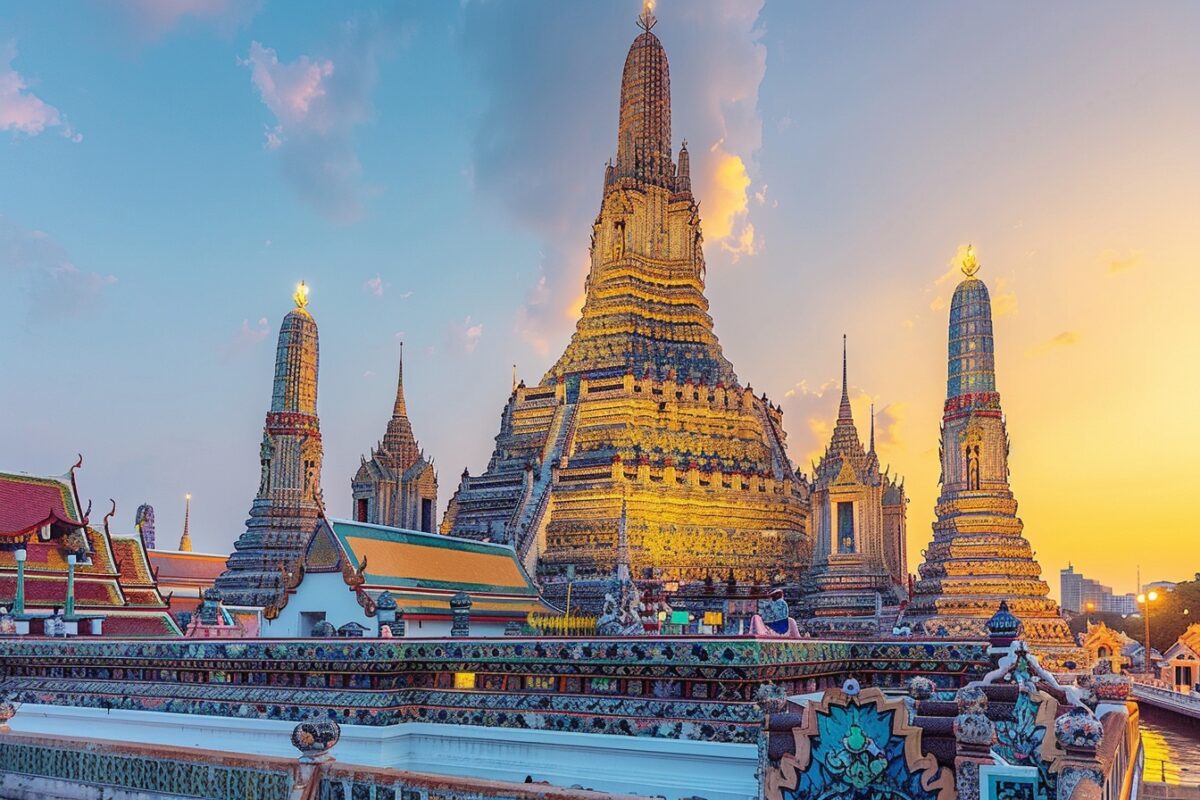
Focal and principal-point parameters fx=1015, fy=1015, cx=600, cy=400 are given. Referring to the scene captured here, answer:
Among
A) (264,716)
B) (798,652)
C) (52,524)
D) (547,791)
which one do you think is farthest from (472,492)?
(547,791)

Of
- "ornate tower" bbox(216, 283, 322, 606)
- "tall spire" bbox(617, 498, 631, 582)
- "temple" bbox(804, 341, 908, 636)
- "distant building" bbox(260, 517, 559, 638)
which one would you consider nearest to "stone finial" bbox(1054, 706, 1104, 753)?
"distant building" bbox(260, 517, 559, 638)

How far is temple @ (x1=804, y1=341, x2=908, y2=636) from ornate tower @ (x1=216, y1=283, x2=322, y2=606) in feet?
60.1

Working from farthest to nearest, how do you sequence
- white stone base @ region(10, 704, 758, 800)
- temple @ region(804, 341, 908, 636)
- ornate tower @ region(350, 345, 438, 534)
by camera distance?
1. ornate tower @ region(350, 345, 438, 534)
2. temple @ region(804, 341, 908, 636)
3. white stone base @ region(10, 704, 758, 800)

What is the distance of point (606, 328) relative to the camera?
42.2m

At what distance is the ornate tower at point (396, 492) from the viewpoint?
42.6 m

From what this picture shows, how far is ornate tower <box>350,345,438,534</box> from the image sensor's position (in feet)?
140

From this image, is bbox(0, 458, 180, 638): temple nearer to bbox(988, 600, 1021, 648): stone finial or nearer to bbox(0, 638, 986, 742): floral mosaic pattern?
bbox(0, 638, 986, 742): floral mosaic pattern

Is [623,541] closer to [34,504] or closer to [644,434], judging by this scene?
[644,434]

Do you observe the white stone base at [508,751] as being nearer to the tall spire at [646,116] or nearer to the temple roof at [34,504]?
the temple roof at [34,504]

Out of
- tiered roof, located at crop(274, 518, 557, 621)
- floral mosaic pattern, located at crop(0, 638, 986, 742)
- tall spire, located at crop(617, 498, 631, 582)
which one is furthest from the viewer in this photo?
tall spire, located at crop(617, 498, 631, 582)

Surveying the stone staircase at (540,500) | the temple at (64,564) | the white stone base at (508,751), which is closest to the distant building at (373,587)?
the temple at (64,564)

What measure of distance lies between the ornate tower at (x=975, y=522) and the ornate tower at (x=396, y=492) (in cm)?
2152

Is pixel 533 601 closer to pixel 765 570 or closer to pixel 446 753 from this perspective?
pixel 765 570

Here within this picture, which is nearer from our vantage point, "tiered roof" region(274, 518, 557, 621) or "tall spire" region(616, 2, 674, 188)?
"tiered roof" region(274, 518, 557, 621)
